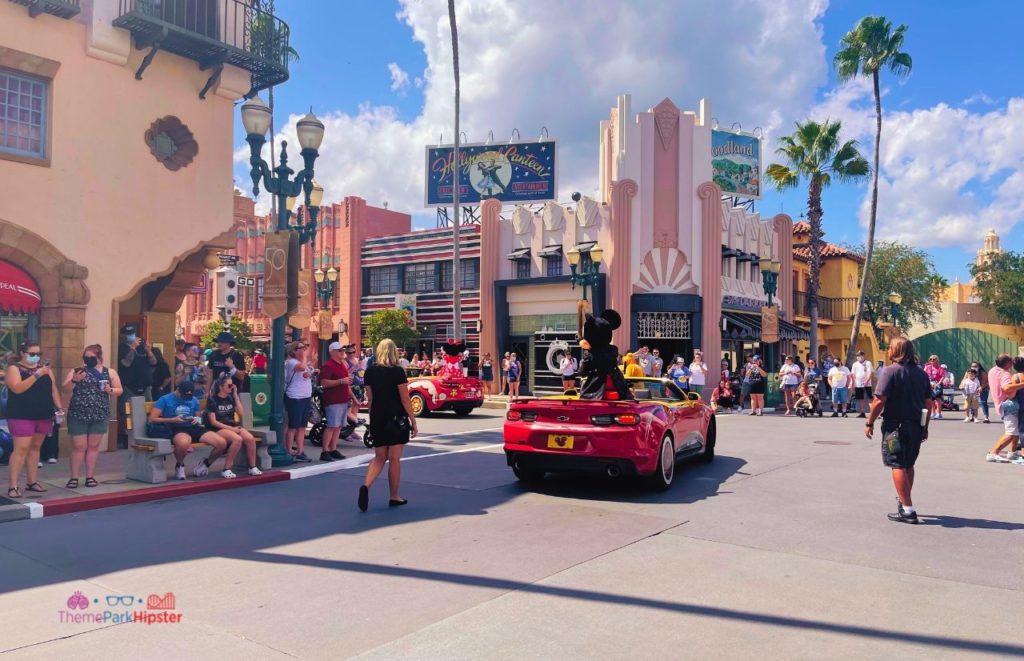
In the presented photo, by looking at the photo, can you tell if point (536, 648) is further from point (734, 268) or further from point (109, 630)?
point (734, 268)

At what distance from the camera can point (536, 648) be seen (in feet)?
14.1

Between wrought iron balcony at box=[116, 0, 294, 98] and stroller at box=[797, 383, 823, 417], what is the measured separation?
15.5 m

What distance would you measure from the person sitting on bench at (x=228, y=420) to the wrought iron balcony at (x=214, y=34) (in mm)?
6376

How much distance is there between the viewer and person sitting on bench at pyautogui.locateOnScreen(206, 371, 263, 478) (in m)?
9.87

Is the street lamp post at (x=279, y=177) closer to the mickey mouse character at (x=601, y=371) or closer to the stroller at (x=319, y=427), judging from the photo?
the stroller at (x=319, y=427)

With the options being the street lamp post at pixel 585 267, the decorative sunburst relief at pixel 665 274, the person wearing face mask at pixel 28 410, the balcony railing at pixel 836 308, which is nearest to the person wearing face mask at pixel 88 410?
the person wearing face mask at pixel 28 410

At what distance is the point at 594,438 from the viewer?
28.1 ft

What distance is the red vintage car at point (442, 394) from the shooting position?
19594mm

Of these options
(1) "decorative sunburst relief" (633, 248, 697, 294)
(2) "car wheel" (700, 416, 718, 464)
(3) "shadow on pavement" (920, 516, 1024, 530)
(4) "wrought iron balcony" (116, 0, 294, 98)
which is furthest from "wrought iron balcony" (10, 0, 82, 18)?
(1) "decorative sunburst relief" (633, 248, 697, 294)

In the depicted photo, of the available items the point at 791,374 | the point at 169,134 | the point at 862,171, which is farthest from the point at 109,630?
the point at 862,171

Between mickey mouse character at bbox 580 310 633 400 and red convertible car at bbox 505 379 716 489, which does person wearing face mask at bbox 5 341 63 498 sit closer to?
red convertible car at bbox 505 379 716 489

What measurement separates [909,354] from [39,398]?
9.34 metres

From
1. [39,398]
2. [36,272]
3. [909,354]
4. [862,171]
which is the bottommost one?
[39,398]

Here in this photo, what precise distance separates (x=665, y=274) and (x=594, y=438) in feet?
64.2
